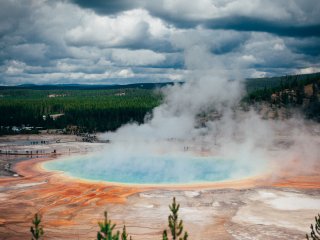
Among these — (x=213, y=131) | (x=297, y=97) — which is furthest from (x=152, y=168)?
(x=297, y=97)

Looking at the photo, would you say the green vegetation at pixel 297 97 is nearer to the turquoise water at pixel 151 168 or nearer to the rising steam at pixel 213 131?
the rising steam at pixel 213 131

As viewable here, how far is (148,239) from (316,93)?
243ft

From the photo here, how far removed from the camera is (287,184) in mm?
31766

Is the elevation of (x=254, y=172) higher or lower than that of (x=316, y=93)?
lower

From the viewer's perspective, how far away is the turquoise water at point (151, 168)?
3581 centimetres

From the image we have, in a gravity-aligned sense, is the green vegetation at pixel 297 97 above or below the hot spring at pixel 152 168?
above

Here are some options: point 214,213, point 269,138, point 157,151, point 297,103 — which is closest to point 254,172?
point 214,213

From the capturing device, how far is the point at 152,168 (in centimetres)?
4194

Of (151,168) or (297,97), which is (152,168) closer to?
(151,168)

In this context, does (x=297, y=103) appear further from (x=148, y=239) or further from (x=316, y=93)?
(x=148, y=239)

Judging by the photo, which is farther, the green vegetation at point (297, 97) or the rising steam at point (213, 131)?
the green vegetation at point (297, 97)

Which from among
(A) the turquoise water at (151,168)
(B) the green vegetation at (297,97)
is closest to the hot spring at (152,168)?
(A) the turquoise water at (151,168)

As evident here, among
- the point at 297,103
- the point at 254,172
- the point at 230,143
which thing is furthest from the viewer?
the point at 297,103

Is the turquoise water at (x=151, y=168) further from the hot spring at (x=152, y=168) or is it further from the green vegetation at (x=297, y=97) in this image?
the green vegetation at (x=297, y=97)
